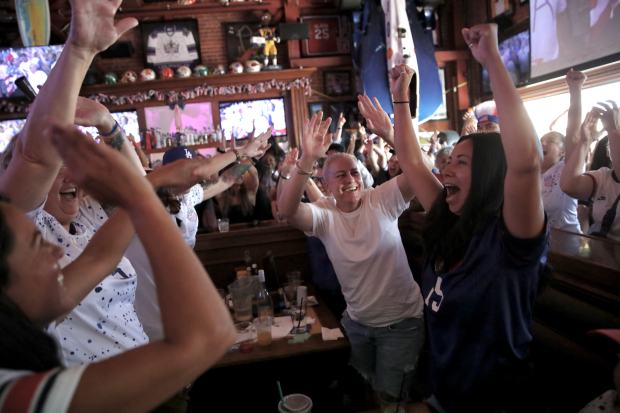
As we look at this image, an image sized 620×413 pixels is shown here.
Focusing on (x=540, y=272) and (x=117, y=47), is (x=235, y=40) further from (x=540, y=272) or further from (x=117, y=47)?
(x=540, y=272)

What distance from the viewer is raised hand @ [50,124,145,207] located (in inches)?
22.8

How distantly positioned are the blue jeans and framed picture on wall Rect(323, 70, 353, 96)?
5.57 metres

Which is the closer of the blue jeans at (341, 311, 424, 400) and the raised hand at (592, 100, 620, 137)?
the blue jeans at (341, 311, 424, 400)

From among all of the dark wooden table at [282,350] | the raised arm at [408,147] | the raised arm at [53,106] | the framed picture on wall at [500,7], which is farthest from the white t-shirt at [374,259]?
the framed picture on wall at [500,7]

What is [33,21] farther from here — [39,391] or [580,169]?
[580,169]

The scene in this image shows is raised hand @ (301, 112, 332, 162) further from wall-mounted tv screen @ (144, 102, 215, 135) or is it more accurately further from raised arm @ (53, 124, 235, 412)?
wall-mounted tv screen @ (144, 102, 215, 135)

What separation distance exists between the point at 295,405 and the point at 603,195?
2.11 meters

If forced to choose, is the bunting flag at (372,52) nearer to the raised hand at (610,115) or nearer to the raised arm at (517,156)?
the raised hand at (610,115)

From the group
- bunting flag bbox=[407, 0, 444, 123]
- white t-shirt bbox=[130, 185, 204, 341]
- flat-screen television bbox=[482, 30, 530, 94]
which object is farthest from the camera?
bunting flag bbox=[407, 0, 444, 123]

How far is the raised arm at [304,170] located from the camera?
197 cm

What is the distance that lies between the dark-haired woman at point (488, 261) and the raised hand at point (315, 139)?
748 millimetres

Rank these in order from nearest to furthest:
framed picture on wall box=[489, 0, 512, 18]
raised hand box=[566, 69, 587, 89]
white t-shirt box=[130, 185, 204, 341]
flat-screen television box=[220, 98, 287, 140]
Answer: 1. white t-shirt box=[130, 185, 204, 341]
2. raised hand box=[566, 69, 587, 89]
3. framed picture on wall box=[489, 0, 512, 18]
4. flat-screen television box=[220, 98, 287, 140]

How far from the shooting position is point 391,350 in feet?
6.43

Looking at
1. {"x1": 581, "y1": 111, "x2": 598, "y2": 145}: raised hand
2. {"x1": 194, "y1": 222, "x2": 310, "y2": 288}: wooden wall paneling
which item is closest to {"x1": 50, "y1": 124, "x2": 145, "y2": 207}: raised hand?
{"x1": 194, "y1": 222, "x2": 310, "y2": 288}: wooden wall paneling
